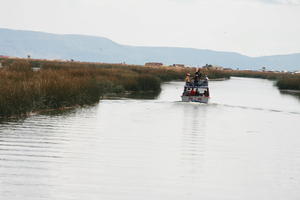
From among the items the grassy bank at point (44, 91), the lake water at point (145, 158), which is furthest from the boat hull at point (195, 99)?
the lake water at point (145, 158)

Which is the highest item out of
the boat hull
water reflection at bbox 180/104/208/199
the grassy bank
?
the grassy bank

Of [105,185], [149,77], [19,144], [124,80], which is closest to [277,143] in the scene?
[19,144]

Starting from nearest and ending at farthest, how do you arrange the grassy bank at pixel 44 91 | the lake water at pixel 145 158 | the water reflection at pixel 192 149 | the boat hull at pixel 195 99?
the lake water at pixel 145 158 < the water reflection at pixel 192 149 < the grassy bank at pixel 44 91 < the boat hull at pixel 195 99

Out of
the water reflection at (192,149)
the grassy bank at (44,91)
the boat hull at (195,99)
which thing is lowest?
the boat hull at (195,99)

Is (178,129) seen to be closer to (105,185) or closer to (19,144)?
(19,144)

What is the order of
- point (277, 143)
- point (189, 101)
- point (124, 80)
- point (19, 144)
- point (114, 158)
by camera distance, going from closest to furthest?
point (114, 158) → point (19, 144) → point (277, 143) → point (189, 101) → point (124, 80)

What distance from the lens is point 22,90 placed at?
1212 inches

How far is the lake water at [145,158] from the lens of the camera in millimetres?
16984

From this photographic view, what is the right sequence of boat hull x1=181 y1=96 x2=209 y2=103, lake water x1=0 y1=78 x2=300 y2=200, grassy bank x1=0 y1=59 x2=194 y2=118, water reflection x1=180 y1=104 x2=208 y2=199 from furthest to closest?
boat hull x1=181 y1=96 x2=209 y2=103, grassy bank x1=0 y1=59 x2=194 y2=118, water reflection x1=180 y1=104 x2=208 y2=199, lake water x1=0 y1=78 x2=300 y2=200

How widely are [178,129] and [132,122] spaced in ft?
9.66

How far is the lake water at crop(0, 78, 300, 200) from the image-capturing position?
1698cm

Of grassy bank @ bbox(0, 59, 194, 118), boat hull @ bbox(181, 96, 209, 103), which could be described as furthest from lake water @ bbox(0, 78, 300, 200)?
boat hull @ bbox(181, 96, 209, 103)

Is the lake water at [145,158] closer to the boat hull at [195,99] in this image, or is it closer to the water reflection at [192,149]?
the water reflection at [192,149]

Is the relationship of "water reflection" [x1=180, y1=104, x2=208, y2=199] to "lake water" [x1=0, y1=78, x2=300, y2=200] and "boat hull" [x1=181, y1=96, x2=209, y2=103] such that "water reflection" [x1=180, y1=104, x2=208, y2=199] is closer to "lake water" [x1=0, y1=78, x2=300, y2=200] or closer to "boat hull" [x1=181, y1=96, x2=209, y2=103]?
"lake water" [x1=0, y1=78, x2=300, y2=200]
